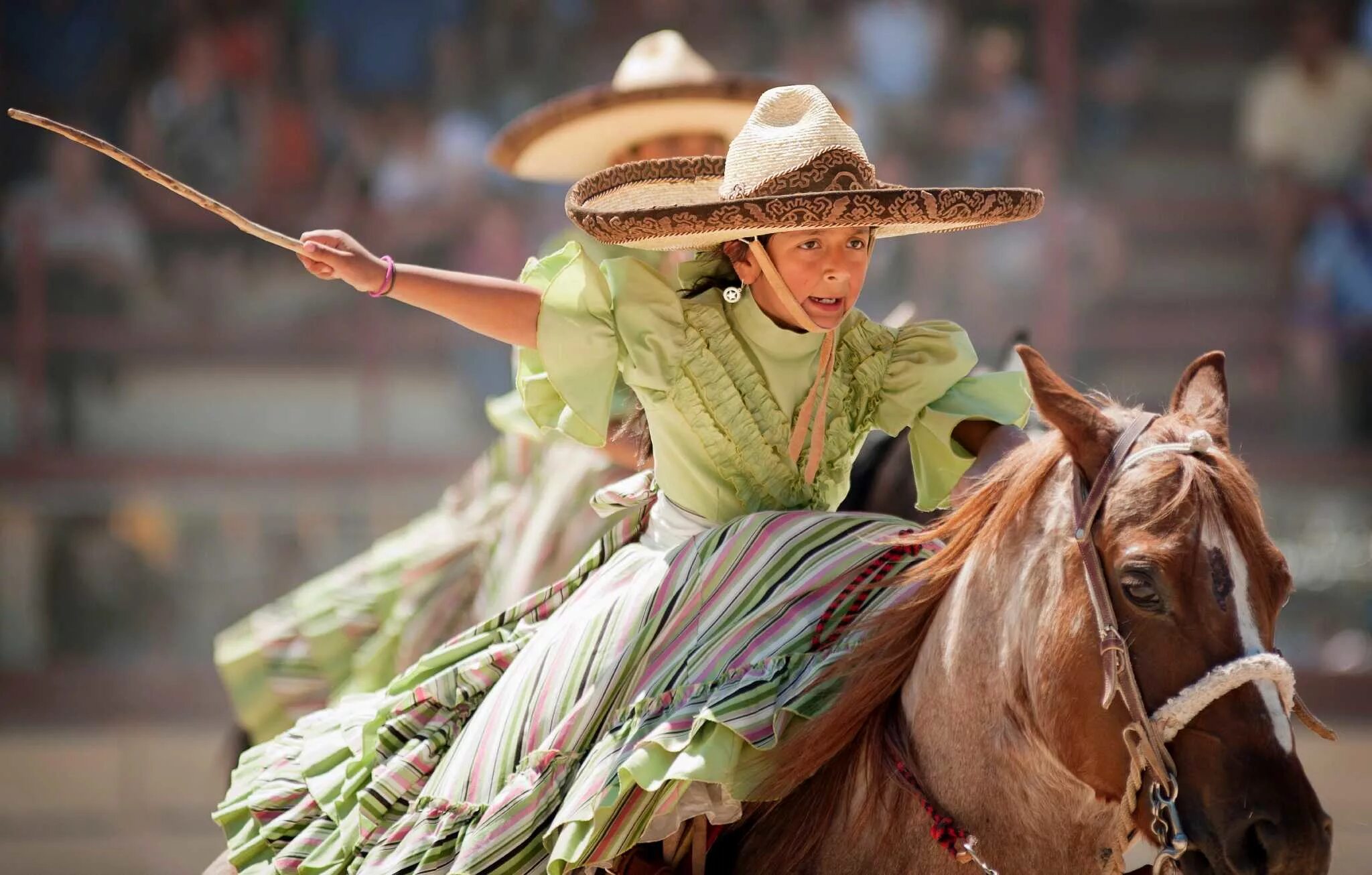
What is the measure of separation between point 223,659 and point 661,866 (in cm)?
229

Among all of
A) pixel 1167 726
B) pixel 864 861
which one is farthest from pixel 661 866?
pixel 1167 726

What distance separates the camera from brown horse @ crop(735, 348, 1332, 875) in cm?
189

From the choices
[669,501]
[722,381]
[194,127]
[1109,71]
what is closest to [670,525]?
[669,501]

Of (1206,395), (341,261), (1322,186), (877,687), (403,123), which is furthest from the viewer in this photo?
(403,123)

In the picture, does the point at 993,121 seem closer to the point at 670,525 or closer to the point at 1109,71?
the point at 1109,71

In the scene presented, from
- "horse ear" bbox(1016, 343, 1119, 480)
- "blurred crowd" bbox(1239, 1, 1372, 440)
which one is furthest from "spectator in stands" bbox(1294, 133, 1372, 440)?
"horse ear" bbox(1016, 343, 1119, 480)

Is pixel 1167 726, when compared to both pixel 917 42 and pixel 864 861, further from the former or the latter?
pixel 917 42

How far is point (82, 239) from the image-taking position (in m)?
9.93

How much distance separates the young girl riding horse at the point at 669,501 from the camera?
231cm

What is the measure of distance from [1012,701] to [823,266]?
27.9 inches

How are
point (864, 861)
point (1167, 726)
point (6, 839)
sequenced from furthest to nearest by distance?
point (6, 839), point (864, 861), point (1167, 726)

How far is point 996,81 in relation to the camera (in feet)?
34.0

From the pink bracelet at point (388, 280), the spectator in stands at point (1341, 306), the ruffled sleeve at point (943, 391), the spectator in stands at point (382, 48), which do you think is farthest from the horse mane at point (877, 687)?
the spectator in stands at point (382, 48)

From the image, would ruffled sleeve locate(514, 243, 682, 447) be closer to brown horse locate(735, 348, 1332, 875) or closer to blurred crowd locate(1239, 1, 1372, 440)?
brown horse locate(735, 348, 1332, 875)
